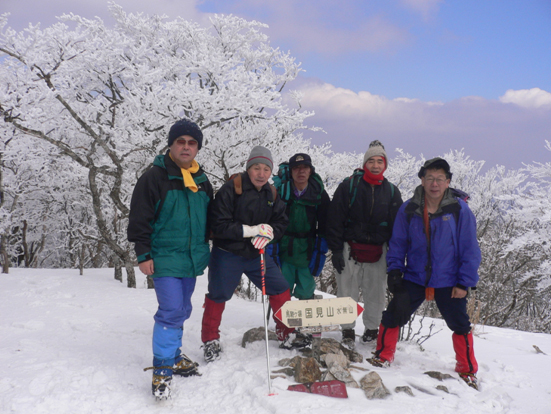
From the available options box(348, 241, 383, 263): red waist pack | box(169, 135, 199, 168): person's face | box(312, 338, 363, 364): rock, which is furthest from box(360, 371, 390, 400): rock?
box(169, 135, 199, 168): person's face

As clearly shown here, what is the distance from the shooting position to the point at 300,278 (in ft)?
13.5

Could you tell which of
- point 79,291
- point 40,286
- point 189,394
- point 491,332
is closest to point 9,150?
point 40,286

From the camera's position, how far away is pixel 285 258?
4.03m

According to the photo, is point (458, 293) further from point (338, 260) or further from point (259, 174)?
point (259, 174)

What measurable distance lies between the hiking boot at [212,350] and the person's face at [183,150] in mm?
1777

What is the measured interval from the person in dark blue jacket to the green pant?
90 cm

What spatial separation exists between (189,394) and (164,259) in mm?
1109

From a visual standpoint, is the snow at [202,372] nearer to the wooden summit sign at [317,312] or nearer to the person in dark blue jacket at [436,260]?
the person in dark blue jacket at [436,260]

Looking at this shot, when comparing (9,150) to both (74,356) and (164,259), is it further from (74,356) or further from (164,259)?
(164,259)

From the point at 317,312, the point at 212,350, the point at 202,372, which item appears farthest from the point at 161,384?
the point at 317,312

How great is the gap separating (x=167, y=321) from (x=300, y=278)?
1.66 meters

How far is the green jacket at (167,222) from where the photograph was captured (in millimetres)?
2908

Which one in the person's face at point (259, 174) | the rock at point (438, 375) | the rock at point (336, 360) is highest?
the person's face at point (259, 174)

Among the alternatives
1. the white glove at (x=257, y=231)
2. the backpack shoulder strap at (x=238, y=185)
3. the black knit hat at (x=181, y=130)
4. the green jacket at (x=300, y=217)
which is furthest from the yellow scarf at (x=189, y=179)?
the green jacket at (x=300, y=217)
